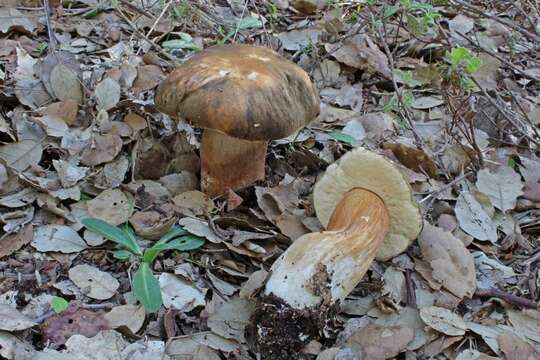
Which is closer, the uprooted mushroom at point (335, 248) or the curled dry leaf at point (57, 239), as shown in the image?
the uprooted mushroom at point (335, 248)

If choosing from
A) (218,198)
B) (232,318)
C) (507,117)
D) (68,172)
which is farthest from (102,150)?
(507,117)

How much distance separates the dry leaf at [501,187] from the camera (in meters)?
2.97

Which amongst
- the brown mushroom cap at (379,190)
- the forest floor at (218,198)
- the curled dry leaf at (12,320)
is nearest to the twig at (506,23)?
the forest floor at (218,198)

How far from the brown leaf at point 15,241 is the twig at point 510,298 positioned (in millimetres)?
1847

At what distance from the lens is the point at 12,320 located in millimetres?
2033

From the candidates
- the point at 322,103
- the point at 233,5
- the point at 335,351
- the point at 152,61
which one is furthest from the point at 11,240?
the point at 233,5

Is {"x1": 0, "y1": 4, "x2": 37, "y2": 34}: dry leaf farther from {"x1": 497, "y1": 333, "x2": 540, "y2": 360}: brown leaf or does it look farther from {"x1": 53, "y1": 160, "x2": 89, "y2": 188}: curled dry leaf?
{"x1": 497, "y1": 333, "x2": 540, "y2": 360}: brown leaf

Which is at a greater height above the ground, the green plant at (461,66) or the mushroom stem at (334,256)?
the green plant at (461,66)

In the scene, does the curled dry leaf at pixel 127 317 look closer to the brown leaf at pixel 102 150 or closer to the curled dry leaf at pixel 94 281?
the curled dry leaf at pixel 94 281

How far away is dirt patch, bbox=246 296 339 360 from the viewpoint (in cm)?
210

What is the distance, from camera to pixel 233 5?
14.6 ft

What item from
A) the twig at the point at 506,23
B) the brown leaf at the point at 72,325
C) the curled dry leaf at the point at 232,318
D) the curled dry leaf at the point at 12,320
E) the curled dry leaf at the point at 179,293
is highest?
the twig at the point at 506,23

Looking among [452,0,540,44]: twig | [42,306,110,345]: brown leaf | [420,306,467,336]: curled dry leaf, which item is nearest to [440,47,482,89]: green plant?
[452,0,540,44]: twig

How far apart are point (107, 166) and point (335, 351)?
1.41 metres
